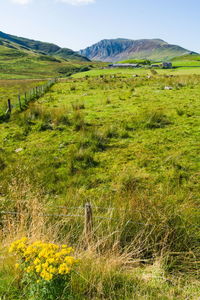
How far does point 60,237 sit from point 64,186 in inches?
89.7

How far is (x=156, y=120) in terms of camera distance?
12414mm

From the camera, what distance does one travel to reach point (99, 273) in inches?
141

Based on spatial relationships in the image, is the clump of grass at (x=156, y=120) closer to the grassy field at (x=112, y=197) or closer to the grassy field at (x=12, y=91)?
the grassy field at (x=112, y=197)

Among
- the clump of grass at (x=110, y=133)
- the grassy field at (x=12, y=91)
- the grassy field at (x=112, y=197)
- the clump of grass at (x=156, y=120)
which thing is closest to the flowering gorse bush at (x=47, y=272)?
the grassy field at (x=112, y=197)

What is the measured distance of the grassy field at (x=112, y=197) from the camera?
3.65 metres

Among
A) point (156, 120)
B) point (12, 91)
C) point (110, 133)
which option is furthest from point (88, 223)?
point (12, 91)

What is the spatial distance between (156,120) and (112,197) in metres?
7.64

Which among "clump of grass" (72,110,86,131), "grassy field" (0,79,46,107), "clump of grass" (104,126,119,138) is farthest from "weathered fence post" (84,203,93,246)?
"grassy field" (0,79,46,107)

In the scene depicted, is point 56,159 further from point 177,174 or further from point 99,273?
point 99,273

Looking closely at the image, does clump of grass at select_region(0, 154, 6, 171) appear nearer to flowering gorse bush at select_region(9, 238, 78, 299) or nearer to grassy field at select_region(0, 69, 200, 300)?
grassy field at select_region(0, 69, 200, 300)

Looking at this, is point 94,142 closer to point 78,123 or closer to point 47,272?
point 78,123

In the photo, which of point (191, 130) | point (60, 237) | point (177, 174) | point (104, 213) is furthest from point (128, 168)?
point (191, 130)

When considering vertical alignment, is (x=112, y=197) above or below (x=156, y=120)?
below

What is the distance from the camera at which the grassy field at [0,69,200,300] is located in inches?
144
